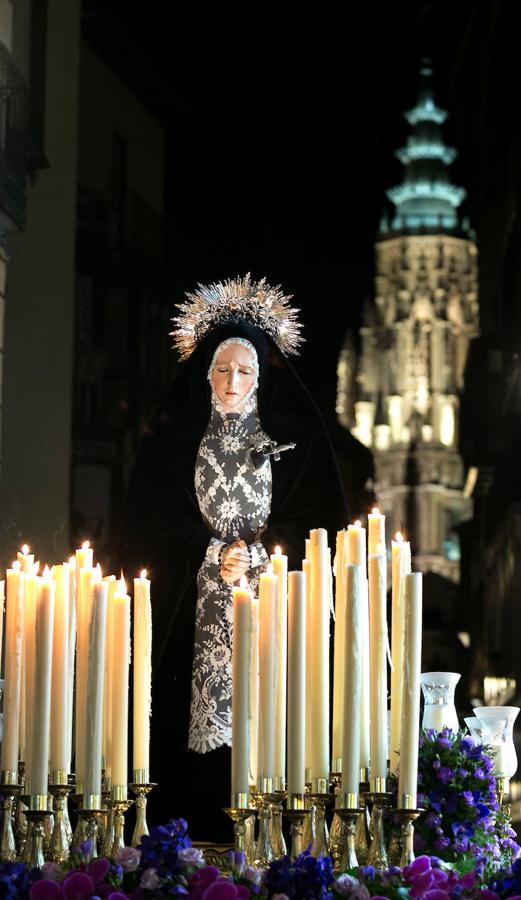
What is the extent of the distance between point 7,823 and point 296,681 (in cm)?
62

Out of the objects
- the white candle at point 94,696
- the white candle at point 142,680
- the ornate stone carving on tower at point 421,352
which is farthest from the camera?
the ornate stone carving on tower at point 421,352

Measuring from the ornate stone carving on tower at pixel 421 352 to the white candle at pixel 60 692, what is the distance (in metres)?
4.76

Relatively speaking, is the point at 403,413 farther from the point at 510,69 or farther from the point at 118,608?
the point at 118,608

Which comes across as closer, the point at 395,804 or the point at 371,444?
the point at 395,804

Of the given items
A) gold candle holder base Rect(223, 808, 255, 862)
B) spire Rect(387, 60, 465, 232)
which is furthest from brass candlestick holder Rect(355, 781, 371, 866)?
Answer: spire Rect(387, 60, 465, 232)

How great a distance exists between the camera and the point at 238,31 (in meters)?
8.20

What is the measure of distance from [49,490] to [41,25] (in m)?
2.07

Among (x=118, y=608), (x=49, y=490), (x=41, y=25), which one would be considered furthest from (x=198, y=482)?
(x=41, y=25)

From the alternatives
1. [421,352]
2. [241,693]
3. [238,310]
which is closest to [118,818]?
[241,693]

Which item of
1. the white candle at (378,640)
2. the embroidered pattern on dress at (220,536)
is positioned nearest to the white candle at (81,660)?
the white candle at (378,640)

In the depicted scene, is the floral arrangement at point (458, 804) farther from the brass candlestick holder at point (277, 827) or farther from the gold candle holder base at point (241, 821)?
the gold candle holder base at point (241, 821)

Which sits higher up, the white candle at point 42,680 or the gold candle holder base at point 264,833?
the white candle at point 42,680

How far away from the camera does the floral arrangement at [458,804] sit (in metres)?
3.24

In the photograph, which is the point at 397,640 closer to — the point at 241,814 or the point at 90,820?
the point at 241,814
